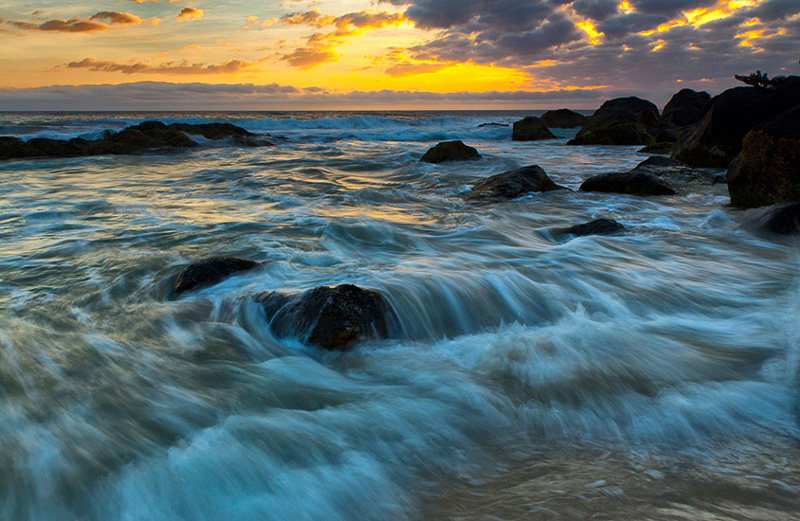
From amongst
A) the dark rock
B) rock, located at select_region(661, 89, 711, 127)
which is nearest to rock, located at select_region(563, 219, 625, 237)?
the dark rock

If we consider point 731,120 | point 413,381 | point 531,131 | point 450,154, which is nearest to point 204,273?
point 413,381

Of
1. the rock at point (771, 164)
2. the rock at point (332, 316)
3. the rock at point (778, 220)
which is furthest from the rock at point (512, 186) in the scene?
the rock at point (332, 316)

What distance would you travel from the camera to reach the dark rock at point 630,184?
9594mm

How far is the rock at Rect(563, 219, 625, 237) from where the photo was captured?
6746 mm

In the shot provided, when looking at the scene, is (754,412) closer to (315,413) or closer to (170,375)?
(315,413)

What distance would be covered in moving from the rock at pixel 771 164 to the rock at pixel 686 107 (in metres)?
19.9

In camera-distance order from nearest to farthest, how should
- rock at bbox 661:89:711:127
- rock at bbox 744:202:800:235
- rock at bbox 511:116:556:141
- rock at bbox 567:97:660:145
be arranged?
rock at bbox 744:202:800:235 → rock at bbox 567:97:660:145 → rock at bbox 661:89:711:127 → rock at bbox 511:116:556:141

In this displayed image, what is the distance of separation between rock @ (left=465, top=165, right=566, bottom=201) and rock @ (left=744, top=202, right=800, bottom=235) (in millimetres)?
3734

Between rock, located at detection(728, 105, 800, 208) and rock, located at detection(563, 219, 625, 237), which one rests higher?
rock, located at detection(728, 105, 800, 208)

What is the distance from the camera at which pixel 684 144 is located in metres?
12.8

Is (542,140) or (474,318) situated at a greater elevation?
(542,140)

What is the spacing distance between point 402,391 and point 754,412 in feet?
6.49

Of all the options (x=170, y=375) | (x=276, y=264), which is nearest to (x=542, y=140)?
(x=276, y=264)

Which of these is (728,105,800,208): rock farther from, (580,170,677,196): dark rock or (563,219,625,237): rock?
(563,219,625,237): rock
